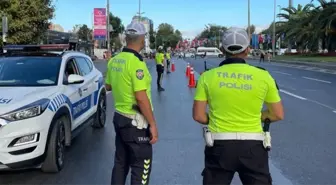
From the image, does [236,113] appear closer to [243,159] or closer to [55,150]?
[243,159]

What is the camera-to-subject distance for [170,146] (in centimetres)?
764

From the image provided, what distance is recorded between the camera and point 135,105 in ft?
13.4

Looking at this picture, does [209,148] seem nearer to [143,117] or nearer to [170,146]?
[143,117]

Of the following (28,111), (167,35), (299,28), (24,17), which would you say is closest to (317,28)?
(299,28)

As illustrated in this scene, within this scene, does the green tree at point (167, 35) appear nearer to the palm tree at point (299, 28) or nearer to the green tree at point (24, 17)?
the palm tree at point (299, 28)

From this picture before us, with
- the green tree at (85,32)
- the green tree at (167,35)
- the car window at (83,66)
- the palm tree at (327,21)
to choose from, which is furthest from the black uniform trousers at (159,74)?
the green tree at (167,35)

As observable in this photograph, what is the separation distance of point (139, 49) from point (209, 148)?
1.30 meters

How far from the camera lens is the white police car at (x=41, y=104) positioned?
203 inches

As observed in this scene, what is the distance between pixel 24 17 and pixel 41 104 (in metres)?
20.0

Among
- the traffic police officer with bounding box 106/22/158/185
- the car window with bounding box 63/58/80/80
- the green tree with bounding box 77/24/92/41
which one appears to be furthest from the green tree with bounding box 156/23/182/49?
the traffic police officer with bounding box 106/22/158/185

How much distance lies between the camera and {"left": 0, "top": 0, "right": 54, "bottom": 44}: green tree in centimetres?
2333

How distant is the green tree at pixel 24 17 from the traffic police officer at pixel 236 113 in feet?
70.5

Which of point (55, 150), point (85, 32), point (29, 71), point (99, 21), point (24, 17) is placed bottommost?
point (55, 150)

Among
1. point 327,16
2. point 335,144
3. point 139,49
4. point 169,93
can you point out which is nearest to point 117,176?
point 139,49
